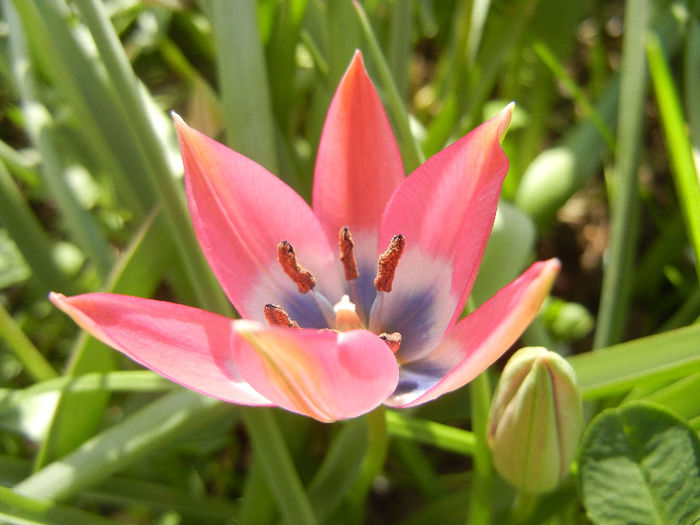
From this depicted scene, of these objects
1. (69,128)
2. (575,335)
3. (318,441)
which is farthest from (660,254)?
(69,128)

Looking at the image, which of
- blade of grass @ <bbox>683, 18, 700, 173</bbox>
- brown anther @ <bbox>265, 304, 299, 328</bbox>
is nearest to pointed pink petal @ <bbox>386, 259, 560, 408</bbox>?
brown anther @ <bbox>265, 304, 299, 328</bbox>

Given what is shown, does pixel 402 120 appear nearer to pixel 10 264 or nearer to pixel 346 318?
pixel 346 318

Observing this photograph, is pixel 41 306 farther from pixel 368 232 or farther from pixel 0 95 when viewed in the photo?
pixel 368 232

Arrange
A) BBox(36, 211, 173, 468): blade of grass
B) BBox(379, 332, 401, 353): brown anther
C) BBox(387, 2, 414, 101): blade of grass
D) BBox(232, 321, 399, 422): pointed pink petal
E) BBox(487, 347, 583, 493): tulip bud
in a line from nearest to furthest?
1. BBox(232, 321, 399, 422): pointed pink petal
2. BBox(487, 347, 583, 493): tulip bud
3. BBox(379, 332, 401, 353): brown anther
4. BBox(36, 211, 173, 468): blade of grass
5. BBox(387, 2, 414, 101): blade of grass

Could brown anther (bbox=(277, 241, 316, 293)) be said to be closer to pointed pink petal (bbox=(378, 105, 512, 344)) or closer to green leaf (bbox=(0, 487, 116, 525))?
pointed pink petal (bbox=(378, 105, 512, 344))

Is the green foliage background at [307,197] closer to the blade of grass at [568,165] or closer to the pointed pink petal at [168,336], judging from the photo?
the blade of grass at [568,165]

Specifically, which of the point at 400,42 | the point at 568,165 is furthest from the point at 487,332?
the point at 568,165
